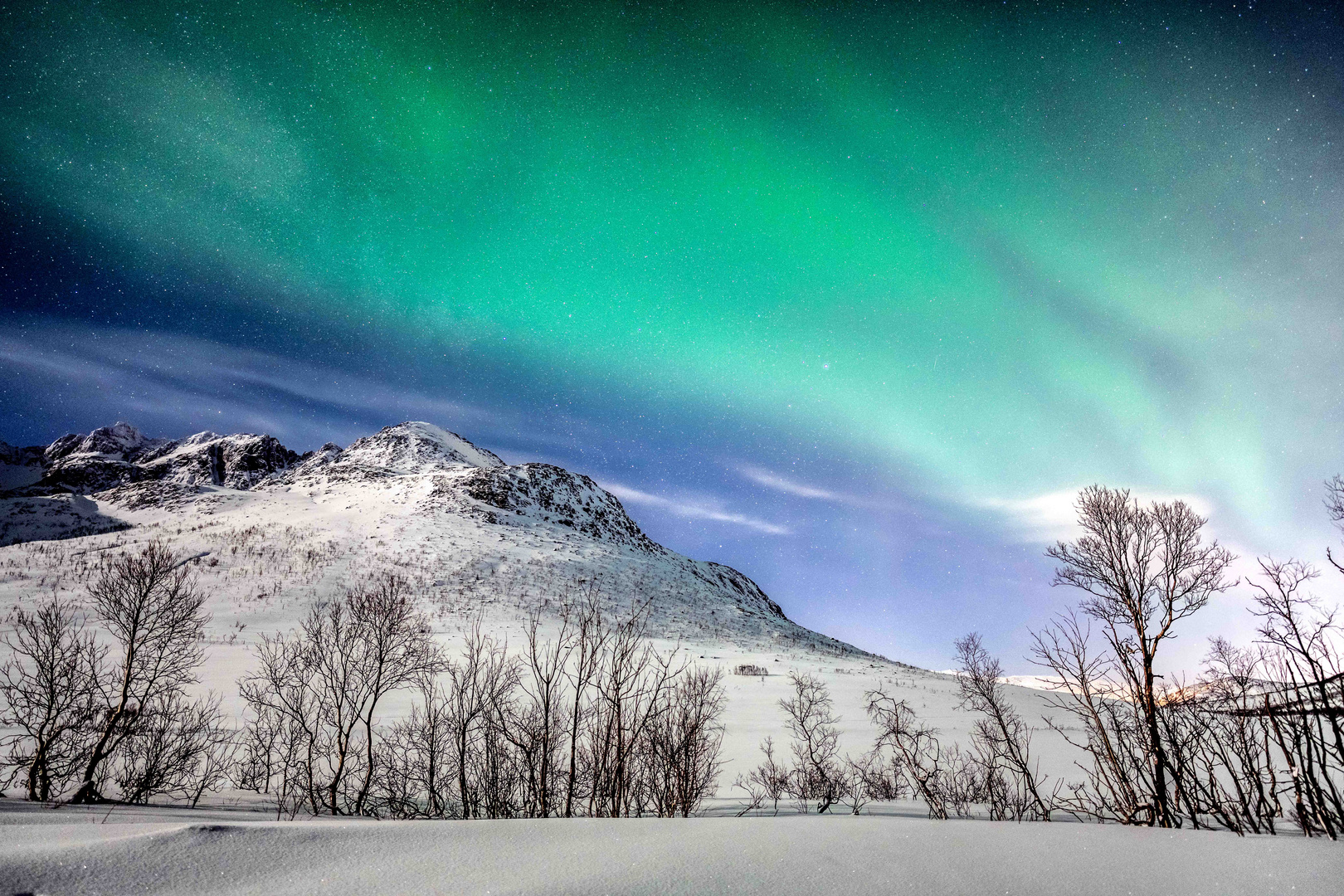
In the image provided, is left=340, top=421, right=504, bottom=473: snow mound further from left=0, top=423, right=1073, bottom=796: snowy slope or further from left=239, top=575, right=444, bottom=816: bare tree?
left=239, top=575, right=444, bottom=816: bare tree

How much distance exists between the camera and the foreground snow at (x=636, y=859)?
2.13 m

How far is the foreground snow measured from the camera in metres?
2.13

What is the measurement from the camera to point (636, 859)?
100.0 inches

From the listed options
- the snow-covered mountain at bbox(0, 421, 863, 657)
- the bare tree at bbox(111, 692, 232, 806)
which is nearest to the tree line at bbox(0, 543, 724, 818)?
the bare tree at bbox(111, 692, 232, 806)

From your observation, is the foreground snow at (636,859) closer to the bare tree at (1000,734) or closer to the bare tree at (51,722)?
the bare tree at (1000,734)

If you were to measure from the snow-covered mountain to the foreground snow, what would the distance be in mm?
21900

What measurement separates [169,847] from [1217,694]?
8.38 m

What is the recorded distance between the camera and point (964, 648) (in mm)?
12234

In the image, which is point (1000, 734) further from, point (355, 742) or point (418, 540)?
point (418, 540)

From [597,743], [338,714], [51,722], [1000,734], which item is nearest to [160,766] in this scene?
[51,722]

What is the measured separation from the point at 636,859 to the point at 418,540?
177 feet

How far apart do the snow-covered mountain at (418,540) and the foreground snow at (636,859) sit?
2190cm

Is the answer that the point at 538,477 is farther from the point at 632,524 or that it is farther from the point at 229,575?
the point at 229,575

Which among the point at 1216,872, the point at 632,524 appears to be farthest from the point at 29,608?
the point at 632,524
